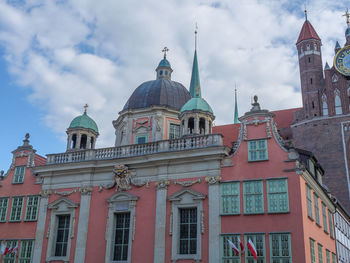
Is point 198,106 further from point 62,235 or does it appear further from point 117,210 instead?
point 62,235

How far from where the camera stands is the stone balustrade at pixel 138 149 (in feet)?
94.2

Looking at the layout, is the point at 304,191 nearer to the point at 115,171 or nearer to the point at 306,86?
the point at 115,171

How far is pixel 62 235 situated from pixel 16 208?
194 inches

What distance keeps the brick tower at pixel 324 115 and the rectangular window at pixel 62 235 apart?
26.1m

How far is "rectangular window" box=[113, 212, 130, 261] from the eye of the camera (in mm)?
28625

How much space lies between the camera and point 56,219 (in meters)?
31.2

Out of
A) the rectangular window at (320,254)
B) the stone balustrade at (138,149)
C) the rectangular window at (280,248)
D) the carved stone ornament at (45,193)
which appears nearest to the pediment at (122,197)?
the stone balustrade at (138,149)

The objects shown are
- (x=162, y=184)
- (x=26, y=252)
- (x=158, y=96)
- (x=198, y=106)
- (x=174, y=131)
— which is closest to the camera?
(x=162, y=184)

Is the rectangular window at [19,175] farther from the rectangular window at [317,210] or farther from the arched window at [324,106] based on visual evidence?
the arched window at [324,106]

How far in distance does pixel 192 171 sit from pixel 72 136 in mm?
12758

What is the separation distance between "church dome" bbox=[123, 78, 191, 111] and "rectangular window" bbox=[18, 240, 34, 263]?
13.8 metres

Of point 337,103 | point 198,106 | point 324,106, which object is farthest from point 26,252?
point 337,103

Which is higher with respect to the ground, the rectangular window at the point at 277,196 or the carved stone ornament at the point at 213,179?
the carved stone ornament at the point at 213,179

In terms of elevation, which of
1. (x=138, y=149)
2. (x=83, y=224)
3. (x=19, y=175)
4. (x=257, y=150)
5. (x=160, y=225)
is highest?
(x=138, y=149)
